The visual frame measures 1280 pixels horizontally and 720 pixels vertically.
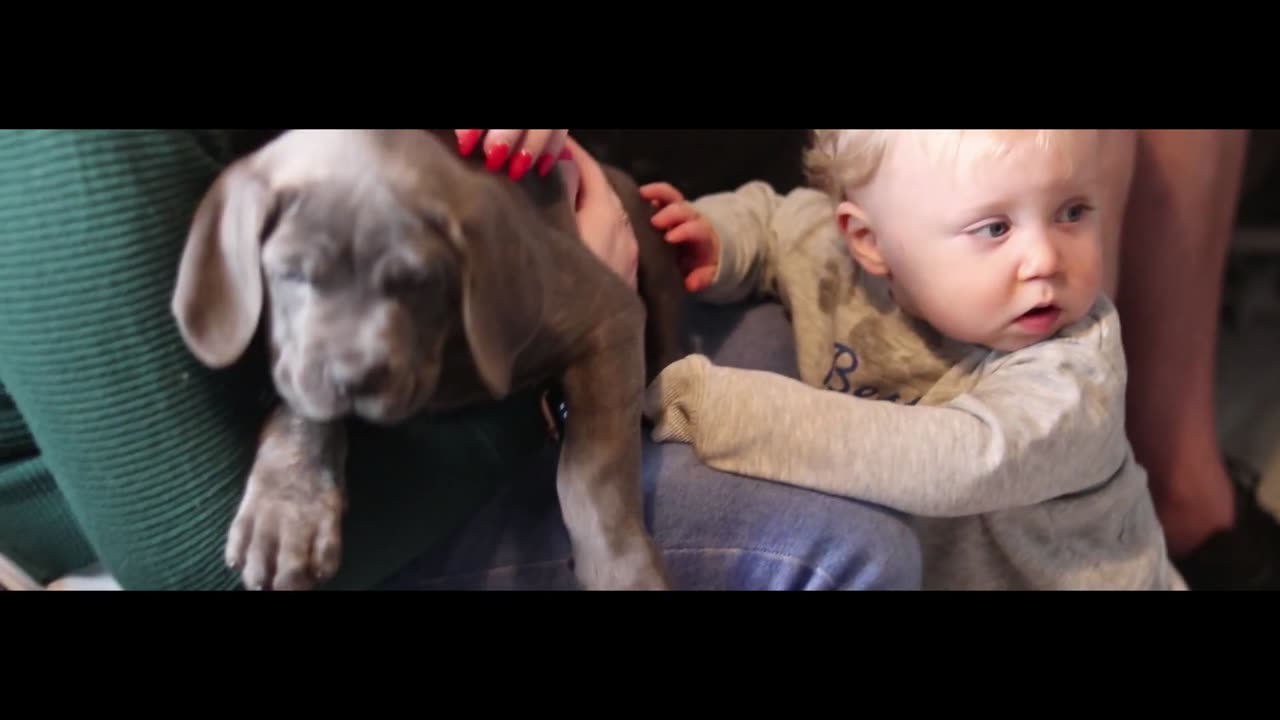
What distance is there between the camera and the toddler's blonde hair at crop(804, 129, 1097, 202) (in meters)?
0.75

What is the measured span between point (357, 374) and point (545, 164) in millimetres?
253

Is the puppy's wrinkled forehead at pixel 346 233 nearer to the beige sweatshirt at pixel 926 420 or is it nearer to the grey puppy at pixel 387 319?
the grey puppy at pixel 387 319

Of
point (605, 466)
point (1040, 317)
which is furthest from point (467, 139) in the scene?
point (1040, 317)

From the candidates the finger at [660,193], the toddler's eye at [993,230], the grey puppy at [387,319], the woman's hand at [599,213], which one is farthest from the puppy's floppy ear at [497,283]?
the toddler's eye at [993,230]

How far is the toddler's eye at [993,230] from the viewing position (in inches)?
30.2

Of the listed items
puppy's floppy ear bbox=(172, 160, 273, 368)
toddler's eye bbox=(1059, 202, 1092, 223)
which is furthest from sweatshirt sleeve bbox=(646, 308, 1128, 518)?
puppy's floppy ear bbox=(172, 160, 273, 368)

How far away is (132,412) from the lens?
A: 0.59m

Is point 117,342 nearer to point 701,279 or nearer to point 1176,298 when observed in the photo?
point 701,279

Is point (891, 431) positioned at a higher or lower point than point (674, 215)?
lower

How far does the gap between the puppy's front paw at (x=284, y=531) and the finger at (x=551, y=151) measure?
279mm

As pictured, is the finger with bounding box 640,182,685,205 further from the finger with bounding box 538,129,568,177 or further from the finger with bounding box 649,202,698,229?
the finger with bounding box 538,129,568,177
